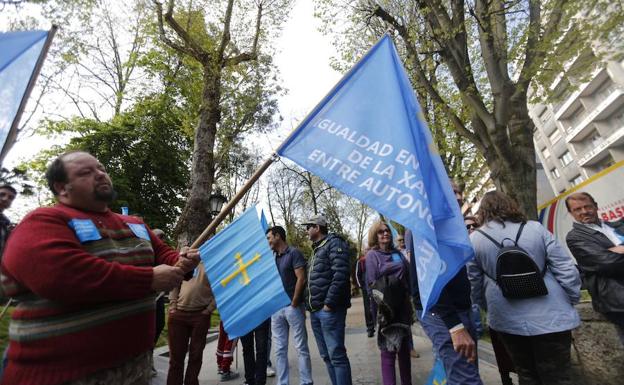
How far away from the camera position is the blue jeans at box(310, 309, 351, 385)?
3646 mm

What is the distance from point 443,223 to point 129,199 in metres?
20.0

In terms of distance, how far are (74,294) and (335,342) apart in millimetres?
2756

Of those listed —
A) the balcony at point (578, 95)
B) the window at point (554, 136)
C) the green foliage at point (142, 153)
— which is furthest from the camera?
the window at point (554, 136)

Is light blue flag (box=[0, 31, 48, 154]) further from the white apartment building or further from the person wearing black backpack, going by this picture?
the white apartment building

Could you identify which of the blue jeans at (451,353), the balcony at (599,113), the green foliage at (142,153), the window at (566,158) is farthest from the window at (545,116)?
the blue jeans at (451,353)

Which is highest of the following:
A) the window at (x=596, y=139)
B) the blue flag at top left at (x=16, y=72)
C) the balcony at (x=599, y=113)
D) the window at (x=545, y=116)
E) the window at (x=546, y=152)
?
the window at (x=545, y=116)

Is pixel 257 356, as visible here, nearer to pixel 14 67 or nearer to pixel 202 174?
pixel 14 67

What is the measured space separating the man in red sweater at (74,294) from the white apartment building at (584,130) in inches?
1127

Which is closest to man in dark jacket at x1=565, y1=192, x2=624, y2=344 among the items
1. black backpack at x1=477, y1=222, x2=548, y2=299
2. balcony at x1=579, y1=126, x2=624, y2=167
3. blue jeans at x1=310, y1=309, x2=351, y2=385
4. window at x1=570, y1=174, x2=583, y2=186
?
black backpack at x1=477, y1=222, x2=548, y2=299

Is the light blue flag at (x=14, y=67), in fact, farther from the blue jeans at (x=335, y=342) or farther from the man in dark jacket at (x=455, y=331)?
the blue jeans at (x=335, y=342)

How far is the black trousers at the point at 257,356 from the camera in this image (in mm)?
4281

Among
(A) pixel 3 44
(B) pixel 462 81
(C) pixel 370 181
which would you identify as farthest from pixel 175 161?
(C) pixel 370 181

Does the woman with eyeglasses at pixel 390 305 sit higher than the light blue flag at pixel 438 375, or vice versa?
the woman with eyeglasses at pixel 390 305

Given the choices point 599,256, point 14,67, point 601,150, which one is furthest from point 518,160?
point 601,150
